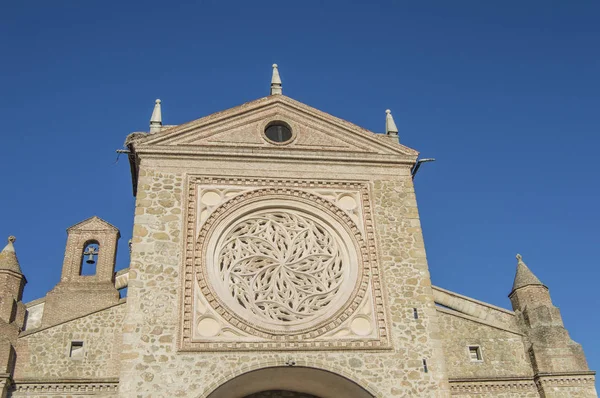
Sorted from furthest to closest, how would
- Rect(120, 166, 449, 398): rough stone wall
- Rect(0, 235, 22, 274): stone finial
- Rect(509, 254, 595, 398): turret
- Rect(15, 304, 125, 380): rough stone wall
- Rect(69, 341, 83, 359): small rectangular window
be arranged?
Rect(0, 235, 22, 274): stone finial, Rect(509, 254, 595, 398): turret, Rect(69, 341, 83, 359): small rectangular window, Rect(15, 304, 125, 380): rough stone wall, Rect(120, 166, 449, 398): rough stone wall

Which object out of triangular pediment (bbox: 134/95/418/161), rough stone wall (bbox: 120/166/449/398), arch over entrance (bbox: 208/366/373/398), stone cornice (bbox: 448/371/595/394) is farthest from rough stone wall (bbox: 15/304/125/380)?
stone cornice (bbox: 448/371/595/394)

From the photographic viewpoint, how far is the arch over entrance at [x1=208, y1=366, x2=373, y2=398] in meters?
15.2

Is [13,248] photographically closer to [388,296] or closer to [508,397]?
[388,296]

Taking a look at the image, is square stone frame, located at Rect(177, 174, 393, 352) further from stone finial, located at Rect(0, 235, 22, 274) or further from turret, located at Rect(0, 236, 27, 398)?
stone finial, located at Rect(0, 235, 22, 274)

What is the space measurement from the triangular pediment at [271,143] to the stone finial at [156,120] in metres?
0.70

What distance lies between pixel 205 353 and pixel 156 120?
23.1 ft

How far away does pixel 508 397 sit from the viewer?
17266 millimetres

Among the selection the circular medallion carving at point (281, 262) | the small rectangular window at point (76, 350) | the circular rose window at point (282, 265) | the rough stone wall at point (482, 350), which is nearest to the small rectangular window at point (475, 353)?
the rough stone wall at point (482, 350)

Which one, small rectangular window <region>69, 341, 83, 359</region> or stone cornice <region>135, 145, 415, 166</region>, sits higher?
Answer: stone cornice <region>135, 145, 415, 166</region>

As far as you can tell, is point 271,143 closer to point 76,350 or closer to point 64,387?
point 76,350

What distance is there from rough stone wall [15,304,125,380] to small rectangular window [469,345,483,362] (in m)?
9.13

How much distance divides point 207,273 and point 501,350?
8073mm

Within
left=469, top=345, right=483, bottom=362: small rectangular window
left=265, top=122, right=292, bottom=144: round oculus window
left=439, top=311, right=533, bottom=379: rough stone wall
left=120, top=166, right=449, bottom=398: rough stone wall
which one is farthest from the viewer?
left=265, top=122, right=292, bottom=144: round oculus window

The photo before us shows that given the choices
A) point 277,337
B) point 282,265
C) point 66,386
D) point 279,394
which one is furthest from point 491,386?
point 66,386
